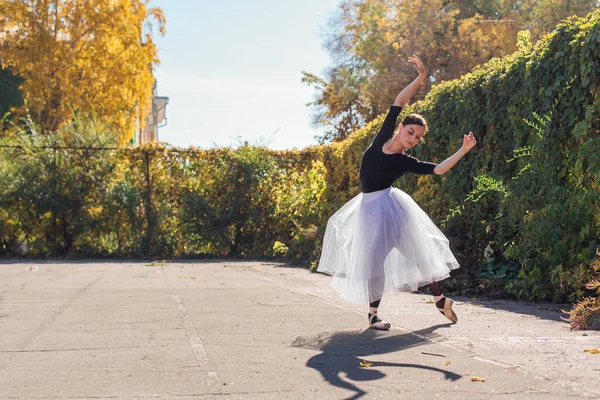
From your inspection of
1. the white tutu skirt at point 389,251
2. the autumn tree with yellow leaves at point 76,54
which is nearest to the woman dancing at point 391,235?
the white tutu skirt at point 389,251

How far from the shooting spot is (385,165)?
7.49 m

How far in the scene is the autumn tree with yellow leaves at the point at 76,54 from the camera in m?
30.2

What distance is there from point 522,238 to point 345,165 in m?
8.34

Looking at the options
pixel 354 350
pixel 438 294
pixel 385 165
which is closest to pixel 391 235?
pixel 385 165

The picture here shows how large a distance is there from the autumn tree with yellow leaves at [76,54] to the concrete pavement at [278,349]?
21.1 meters

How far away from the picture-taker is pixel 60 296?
1087cm

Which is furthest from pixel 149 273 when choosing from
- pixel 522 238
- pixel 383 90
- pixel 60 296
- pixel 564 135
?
pixel 383 90

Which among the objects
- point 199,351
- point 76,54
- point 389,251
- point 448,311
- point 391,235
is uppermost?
point 76,54

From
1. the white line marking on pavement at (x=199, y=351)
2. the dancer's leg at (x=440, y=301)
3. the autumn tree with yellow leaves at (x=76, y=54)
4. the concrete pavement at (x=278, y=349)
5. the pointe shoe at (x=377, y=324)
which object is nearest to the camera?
the concrete pavement at (x=278, y=349)

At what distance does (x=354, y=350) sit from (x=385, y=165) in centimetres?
183

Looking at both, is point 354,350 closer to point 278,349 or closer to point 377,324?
point 278,349

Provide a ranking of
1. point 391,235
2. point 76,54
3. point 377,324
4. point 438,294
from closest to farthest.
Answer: point 377,324 < point 391,235 < point 438,294 < point 76,54

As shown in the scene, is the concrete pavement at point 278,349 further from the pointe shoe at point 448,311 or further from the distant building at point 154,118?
the distant building at point 154,118

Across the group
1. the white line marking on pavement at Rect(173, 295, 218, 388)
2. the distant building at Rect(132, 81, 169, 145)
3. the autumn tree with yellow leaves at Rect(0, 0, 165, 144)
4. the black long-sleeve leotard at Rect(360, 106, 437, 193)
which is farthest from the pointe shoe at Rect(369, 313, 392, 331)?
the distant building at Rect(132, 81, 169, 145)
